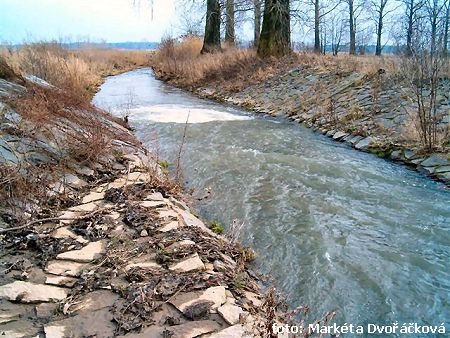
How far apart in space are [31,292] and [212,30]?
53.9ft

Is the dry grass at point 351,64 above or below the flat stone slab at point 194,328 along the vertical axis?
above

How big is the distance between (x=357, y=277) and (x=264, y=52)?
38.8ft

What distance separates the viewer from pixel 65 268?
8.78 feet

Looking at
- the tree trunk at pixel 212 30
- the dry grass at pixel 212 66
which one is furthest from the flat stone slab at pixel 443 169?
the tree trunk at pixel 212 30

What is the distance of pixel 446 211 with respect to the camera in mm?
4359

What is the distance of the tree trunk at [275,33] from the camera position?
1340cm

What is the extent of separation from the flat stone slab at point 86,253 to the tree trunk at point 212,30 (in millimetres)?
15019

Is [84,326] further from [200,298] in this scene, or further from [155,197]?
[155,197]

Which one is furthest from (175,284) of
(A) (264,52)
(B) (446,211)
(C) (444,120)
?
(A) (264,52)

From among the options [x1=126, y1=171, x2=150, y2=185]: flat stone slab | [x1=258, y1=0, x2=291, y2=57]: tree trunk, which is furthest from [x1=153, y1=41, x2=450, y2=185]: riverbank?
[x1=126, y1=171, x2=150, y2=185]: flat stone slab

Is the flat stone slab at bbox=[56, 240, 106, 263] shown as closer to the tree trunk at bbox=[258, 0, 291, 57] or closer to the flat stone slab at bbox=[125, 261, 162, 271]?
the flat stone slab at bbox=[125, 261, 162, 271]

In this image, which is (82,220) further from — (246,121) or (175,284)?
(246,121)

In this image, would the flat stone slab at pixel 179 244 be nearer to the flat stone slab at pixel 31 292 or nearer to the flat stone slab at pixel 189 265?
the flat stone slab at pixel 189 265

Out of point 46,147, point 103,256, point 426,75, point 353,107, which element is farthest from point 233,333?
point 353,107
